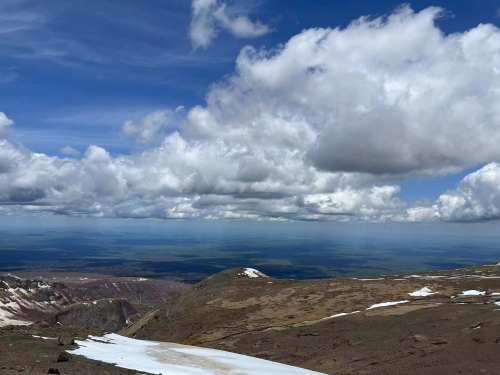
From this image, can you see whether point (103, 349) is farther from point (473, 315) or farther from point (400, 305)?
point (400, 305)

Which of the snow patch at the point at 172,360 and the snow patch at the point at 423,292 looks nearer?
the snow patch at the point at 172,360

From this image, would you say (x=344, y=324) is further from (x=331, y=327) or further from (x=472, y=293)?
(x=472, y=293)

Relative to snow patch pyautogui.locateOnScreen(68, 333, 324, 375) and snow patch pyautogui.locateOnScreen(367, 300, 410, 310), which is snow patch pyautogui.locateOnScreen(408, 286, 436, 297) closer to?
snow patch pyautogui.locateOnScreen(367, 300, 410, 310)

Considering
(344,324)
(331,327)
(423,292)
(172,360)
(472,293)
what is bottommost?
(331,327)

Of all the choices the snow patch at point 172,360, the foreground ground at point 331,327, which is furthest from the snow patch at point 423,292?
the snow patch at point 172,360

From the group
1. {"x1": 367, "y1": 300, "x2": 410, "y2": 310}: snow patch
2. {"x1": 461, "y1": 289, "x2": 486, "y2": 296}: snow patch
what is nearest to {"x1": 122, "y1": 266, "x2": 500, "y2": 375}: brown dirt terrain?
{"x1": 461, "y1": 289, "x2": 486, "y2": 296}: snow patch

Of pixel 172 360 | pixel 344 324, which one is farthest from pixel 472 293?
pixel 172 360

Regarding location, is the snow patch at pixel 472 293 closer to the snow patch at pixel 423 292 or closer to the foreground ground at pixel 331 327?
the foreground ground at pixel 331 327
